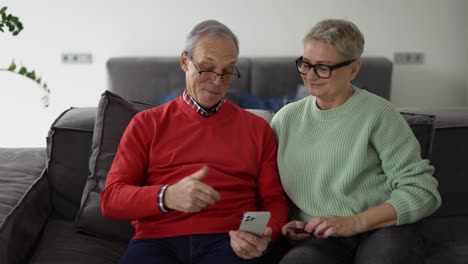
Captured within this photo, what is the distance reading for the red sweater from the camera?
1.64 meters

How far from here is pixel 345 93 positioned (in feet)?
5.73

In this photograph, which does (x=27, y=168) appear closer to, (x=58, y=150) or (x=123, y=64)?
(x=58, y=150)

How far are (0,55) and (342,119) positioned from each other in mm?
3179

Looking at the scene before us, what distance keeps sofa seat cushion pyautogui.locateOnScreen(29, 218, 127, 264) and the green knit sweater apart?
1.91 ft

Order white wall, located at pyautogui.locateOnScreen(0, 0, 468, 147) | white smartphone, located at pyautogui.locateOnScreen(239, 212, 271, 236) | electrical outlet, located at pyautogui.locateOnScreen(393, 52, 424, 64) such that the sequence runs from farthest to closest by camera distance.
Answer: electrical outlet, located at pyautogui.locateOnScreen(393, 52, 424, 64)
white wall, located at pyautogui.locateOnScreen(0, 0, 468, 147)
white smartphone, located at pyautogui.locateOnScreen(239, 212, 271, 236)

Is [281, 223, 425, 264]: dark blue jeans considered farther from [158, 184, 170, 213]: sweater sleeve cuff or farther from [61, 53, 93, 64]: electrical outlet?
[61, 53, 93, 64]: electrical outlet

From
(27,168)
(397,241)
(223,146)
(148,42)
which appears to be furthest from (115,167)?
(148,42)

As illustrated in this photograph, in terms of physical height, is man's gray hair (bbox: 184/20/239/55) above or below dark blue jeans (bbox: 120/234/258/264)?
above

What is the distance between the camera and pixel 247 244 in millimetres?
1508

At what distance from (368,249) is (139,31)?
2.95 meters

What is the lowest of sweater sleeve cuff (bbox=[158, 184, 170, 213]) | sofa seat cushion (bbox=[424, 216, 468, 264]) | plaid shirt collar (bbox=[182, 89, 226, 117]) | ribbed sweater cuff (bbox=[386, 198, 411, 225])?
sofa seat cushion (bbox=[424, 216, 468, 264])

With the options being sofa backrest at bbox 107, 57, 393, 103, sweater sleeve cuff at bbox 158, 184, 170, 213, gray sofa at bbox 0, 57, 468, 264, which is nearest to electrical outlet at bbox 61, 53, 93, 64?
sofa backrest at bbox 107, 57, 393, 103

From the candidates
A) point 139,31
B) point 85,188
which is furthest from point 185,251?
point 139,31

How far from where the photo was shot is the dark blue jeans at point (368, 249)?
148cm
